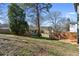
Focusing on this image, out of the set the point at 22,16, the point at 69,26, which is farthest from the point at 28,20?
the point at 69,26

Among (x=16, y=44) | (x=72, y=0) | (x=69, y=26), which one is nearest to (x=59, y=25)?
(x=69, y=26)

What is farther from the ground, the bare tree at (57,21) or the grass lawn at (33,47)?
the bare tree at (57,21)

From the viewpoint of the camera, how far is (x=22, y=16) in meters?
2.49

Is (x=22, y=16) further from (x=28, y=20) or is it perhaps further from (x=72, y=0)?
(x=72, y=0)

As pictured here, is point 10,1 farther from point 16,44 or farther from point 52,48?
point 52,48

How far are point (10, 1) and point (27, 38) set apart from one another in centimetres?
40

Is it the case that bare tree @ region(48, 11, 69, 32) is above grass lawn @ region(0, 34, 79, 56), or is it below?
above

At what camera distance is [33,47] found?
2475 mm

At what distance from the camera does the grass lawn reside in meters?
2.46

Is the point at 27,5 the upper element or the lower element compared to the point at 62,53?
upper

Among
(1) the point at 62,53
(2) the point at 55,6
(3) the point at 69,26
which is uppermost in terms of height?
(2) the point at 55,6

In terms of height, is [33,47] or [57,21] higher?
[57,21]

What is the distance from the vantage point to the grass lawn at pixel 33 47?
2.46m

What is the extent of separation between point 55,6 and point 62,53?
0.46m
